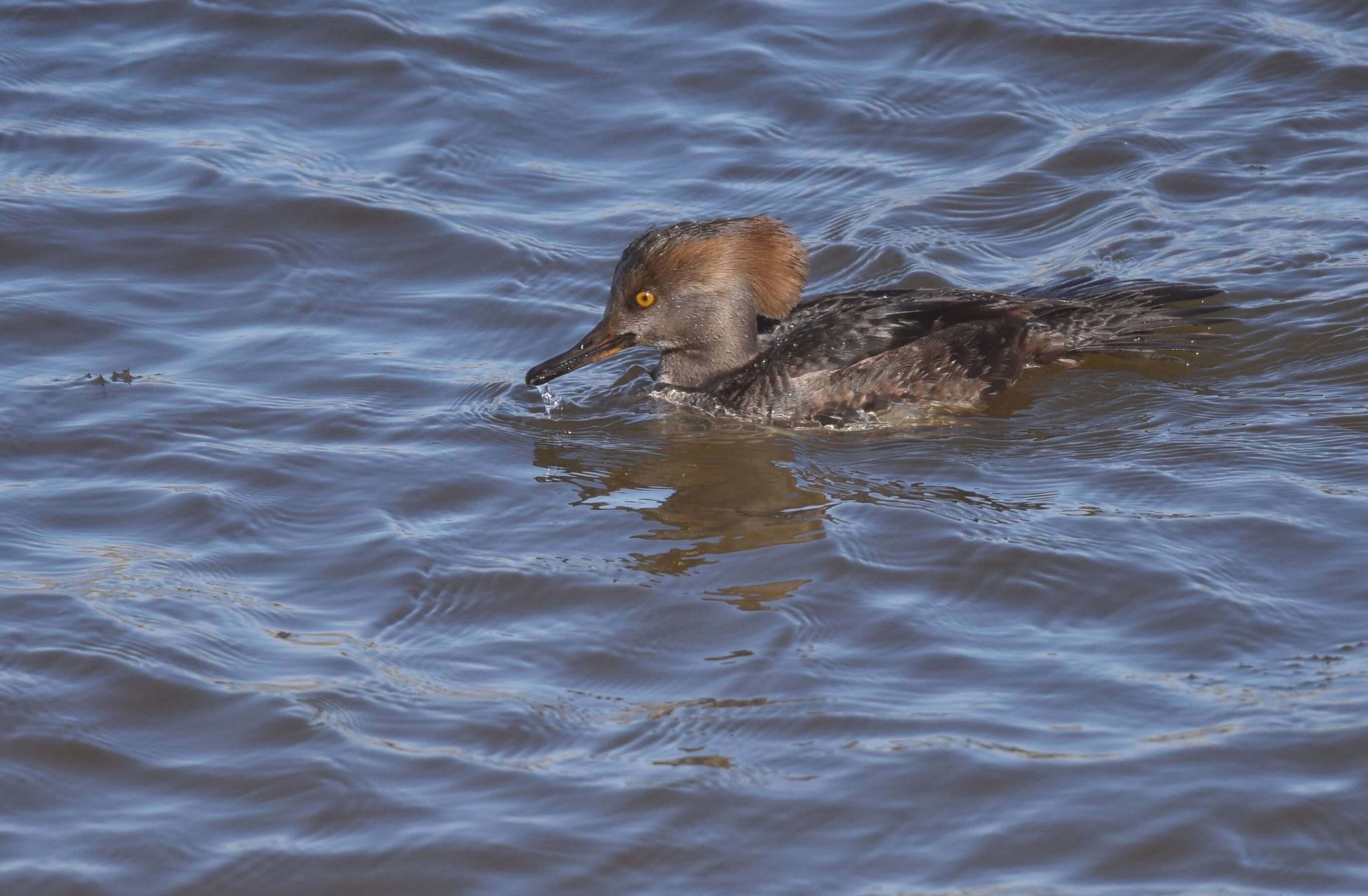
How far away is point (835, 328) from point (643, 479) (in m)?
1.41

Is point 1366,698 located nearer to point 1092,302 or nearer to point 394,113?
point 1092,302

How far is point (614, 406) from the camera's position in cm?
868

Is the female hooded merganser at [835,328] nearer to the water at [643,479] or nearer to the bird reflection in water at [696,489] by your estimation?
the water at [643,479]

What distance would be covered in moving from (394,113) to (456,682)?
663 cm

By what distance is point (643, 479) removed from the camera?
775cm

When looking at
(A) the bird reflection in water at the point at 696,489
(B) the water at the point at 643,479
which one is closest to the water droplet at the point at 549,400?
(B) the water at the point at 643,479

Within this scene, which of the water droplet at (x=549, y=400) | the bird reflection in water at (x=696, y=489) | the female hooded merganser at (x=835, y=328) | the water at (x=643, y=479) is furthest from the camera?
the water droplet at (x=549, y=400)

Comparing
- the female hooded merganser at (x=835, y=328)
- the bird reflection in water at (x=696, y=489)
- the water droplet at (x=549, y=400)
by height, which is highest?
the female hooded merganser at (x=835, y=328)

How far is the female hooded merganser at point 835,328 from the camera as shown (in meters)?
8.31

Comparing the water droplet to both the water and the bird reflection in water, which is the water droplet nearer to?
the water

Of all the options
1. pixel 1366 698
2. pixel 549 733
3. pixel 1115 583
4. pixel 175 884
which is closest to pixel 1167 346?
pixel 1115 583

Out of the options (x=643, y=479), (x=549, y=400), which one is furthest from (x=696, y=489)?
(x=549, y=400)

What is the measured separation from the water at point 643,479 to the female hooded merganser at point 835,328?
0.64ft

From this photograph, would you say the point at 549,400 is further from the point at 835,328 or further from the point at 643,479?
the point at 835,328
